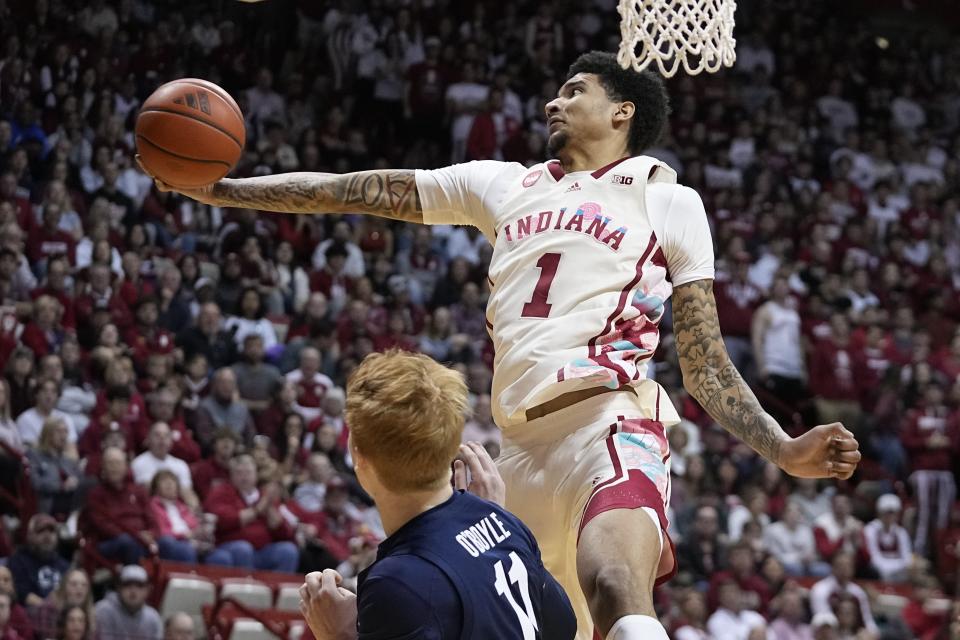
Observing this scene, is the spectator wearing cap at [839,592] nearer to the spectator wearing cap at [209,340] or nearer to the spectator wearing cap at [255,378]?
the spectator wearing cap at [255,378]

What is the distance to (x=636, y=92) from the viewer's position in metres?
4.70

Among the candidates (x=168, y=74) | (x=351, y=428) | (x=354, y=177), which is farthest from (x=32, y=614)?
(x=168, y=74)

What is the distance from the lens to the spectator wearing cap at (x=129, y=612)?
866cm

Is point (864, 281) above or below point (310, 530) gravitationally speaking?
above

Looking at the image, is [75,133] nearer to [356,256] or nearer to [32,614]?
[356,256]

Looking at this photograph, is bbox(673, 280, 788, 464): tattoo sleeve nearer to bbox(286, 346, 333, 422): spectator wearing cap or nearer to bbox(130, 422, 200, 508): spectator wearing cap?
bbox(130, 422, 200, 508): spectator wearing cap

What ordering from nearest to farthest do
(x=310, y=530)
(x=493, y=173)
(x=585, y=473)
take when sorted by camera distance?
1. (x=585, y=473)
2. (x=493, y=173)
3. (x=310, y=530)

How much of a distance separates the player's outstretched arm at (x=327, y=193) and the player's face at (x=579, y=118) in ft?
1.59

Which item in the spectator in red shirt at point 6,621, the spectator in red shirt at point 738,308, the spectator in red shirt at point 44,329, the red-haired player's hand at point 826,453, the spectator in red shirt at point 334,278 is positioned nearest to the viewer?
the red-haired player's hand at point 826,453

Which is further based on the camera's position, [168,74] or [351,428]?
[168,74]

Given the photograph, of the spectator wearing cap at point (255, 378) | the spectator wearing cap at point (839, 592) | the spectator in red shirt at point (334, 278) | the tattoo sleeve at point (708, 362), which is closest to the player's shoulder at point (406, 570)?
the tattoo sleeve at point (708, 362)

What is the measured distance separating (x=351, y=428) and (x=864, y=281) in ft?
40.3

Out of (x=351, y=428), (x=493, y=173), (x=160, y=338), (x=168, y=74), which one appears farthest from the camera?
(x=168, y=74)

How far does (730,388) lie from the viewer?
14.4 ft
